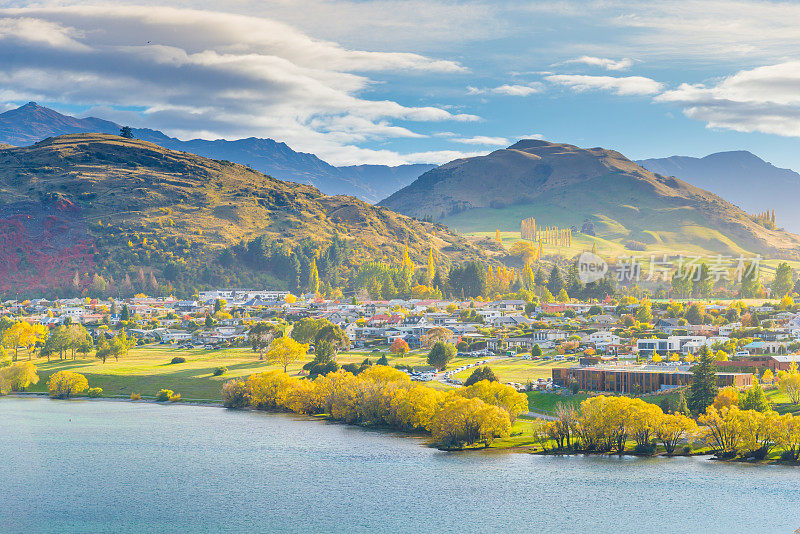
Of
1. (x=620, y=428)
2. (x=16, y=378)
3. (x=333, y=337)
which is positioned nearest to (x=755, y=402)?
(x=620, y=428)

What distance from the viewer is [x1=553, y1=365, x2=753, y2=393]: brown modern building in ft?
341

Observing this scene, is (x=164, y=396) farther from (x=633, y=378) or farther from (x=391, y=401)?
(x=633, y=378)

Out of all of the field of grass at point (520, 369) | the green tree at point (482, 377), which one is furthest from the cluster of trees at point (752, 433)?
the field of grass at point (520, 369)

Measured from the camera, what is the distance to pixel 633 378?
107312mm

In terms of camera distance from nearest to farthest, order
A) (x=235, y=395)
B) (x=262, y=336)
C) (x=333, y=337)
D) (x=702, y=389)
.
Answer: (x=702, y=389)
(x=235, y=395)
(x=333, y=337)
(x=262, y=336)

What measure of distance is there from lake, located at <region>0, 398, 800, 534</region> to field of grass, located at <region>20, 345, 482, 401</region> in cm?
3158

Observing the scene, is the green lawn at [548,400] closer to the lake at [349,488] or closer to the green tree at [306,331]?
the lake at [349,488]

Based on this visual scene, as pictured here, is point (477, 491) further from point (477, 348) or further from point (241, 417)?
point (477, 348)

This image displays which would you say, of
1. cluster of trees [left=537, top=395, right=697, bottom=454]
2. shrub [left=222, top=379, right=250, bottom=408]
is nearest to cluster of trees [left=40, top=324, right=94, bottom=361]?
shrub [left=222, top=379, right=250, bottom=408]

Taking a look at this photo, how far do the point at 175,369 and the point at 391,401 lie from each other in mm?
54245

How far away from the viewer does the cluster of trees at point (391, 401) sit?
9200 centimetres

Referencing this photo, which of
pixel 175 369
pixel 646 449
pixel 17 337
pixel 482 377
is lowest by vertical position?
pixel 175 369

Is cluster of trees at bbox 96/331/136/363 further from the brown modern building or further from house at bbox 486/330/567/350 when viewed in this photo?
the brown modern building

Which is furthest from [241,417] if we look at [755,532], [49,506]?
→ [755,532]
